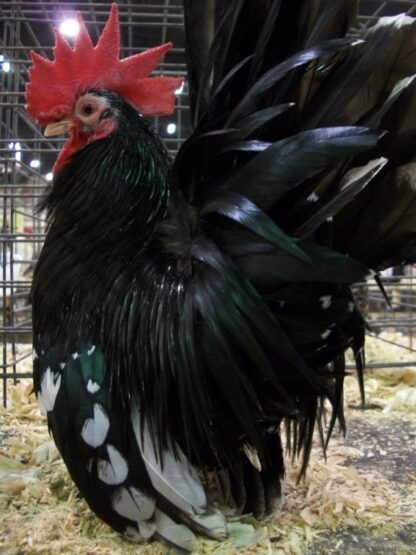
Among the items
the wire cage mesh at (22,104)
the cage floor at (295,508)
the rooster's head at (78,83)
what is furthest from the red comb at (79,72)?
the cage floor at (295,508)

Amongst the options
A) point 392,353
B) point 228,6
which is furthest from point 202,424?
point 392,353

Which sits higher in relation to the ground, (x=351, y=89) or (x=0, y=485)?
(x=351, y=89)

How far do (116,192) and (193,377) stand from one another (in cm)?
53

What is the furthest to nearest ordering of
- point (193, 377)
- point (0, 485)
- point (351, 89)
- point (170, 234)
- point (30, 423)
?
point (30, 423), point (0, 485), point (170, 234), point (193, 377), point (351, 89)

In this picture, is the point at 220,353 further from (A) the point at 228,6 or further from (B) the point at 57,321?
(A) the point at 228,6

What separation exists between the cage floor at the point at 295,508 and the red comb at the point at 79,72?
109cm

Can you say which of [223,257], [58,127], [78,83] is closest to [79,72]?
[78,83]

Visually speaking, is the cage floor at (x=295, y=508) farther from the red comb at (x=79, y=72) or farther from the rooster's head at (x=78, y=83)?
the red comb at (x=79, y=72)

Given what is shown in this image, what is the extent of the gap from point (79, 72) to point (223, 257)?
0.78 meters

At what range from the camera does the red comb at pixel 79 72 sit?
1349 millimetres

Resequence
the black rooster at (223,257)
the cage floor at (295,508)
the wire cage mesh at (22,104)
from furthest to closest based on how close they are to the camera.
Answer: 1. the wire cage mesh at (22,104)
2. the cage floor at (295,508)
3. the black rooster at (223,257)

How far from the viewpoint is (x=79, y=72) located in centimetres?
136

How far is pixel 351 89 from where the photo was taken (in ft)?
2.89

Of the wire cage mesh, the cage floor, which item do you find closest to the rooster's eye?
the wire cage mesh
